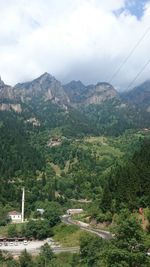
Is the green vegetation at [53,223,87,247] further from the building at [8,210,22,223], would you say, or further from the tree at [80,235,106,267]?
the building at [8,210,22,223]

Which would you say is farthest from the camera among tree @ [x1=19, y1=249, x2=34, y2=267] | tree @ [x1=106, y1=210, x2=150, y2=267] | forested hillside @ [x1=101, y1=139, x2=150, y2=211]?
forested hillside @ [x1=101, y1=139, x2=150, y2=211]

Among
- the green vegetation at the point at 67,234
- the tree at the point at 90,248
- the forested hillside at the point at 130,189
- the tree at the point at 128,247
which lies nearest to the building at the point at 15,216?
the green vegetation at the point at 67,234

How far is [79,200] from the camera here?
187375 millimetres

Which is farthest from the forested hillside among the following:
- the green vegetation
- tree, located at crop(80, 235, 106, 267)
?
tree, located at crop(80, 235, 106, 267)

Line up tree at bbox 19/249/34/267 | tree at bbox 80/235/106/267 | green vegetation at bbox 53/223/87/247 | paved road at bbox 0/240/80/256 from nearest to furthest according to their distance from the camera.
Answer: tree at bbox 80/235/106/267
tree at bbox 19/249/34/267
paved road at bbox 0/240/80/256
green vegetation at bbox 53/223/87/247

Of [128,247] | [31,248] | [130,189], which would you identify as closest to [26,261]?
[31,248]

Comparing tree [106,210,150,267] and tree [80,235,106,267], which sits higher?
tree [106,210,150,267]

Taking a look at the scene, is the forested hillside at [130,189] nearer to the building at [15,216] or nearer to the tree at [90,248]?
the tree at [90,248]

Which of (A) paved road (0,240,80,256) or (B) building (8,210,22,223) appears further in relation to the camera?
(B) building (8,210,22,223)

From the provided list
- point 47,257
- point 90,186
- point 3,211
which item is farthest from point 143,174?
point 90,186

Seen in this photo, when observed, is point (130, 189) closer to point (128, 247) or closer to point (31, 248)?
point (31, 248)

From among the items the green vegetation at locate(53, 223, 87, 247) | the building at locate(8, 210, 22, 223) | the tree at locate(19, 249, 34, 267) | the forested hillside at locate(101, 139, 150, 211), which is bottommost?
the tree at locate(19, 249, 34, 267)

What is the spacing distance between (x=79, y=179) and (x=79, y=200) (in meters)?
11.0

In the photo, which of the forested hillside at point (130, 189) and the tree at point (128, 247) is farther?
Answer: the forested hillside at point (130, 189)
